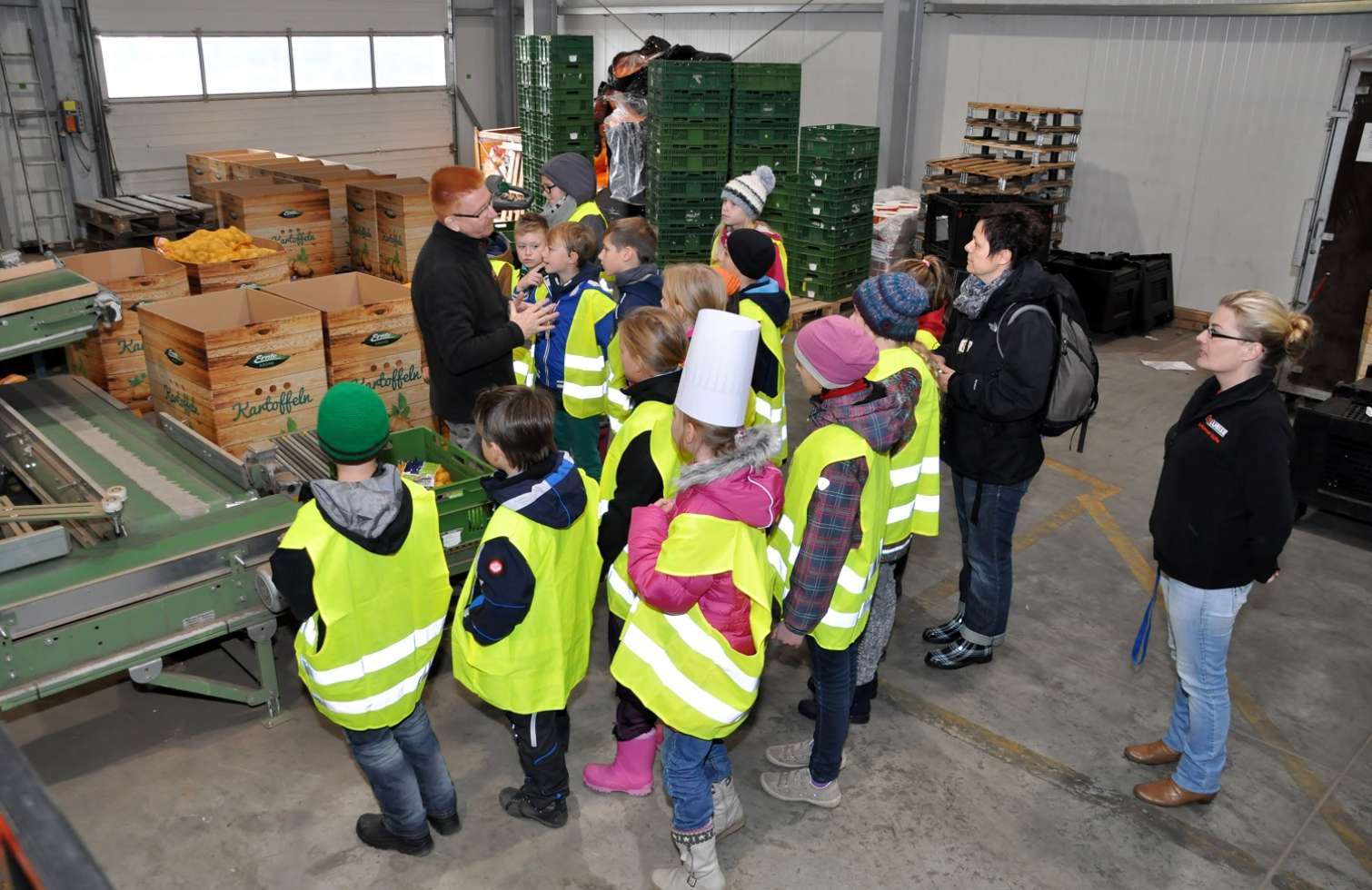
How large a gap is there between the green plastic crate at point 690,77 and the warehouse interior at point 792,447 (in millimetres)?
84

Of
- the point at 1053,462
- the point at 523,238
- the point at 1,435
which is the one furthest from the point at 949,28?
the point at 1,435

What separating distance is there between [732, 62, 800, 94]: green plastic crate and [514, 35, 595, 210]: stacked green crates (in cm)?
217

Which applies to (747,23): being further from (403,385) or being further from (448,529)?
(448,529)

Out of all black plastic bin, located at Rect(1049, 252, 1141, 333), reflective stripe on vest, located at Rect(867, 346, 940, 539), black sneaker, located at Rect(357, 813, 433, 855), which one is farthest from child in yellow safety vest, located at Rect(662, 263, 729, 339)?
black plastic bin, located at Rect(1049, 252, 1141, 333)

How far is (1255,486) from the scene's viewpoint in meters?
3.59

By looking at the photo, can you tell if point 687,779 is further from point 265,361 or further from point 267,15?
point 267,15

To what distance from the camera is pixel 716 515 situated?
9.88ft

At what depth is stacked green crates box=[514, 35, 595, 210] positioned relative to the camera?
40.8 ft

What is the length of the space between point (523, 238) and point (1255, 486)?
377 centimetres

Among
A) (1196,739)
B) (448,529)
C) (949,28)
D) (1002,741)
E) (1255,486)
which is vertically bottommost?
(1002,741)

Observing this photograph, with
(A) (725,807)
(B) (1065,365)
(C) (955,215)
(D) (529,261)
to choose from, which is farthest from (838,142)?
(A) (725,807)

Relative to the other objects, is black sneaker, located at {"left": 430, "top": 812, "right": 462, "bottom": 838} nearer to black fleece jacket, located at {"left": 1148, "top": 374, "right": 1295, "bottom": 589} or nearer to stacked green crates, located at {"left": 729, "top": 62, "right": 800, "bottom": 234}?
black fleece jacket, located at {"left": 1148, "top": 374, "right": 1295, "bottom": 589}

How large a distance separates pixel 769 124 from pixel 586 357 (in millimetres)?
6959

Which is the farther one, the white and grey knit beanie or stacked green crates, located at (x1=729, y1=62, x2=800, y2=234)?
stacked green crates, located at (x1=729, y1=62, x2=800, y2=234)
